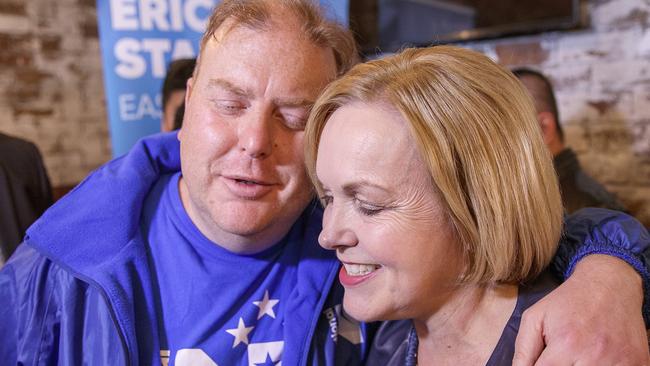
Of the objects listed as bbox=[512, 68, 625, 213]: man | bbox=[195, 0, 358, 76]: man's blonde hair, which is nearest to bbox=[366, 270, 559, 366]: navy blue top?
bbox=[195, 0, 358, 76]: man's blonde hair

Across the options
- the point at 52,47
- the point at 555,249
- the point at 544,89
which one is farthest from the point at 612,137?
the point at 52,47

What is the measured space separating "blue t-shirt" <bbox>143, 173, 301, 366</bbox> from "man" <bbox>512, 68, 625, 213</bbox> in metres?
1.50

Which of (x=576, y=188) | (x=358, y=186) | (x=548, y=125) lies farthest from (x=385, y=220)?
(x=548, y=125)

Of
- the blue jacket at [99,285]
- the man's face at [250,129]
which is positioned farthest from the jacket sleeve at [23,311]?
the man's face at [250,129]

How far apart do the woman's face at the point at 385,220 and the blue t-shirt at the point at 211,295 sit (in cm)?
27

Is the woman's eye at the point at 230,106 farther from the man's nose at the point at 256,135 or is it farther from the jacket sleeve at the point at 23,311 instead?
the jacket sleeve at the point at 23,311

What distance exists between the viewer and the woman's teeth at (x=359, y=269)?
113 cm

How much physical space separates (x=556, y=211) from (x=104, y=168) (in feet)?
3.31

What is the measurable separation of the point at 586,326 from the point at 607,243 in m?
0.28

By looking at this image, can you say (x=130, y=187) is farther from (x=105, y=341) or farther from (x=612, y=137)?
(x=612, y=137)

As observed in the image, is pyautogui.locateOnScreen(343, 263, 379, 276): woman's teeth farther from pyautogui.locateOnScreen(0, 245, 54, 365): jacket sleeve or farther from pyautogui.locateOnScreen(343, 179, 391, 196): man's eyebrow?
pyautogui.locateOnScreen(0, 245, 54, 365): jacket sleeve

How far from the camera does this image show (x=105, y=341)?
3.93ft

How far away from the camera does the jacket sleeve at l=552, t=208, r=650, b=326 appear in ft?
3.82

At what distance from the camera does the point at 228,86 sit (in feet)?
4.16
